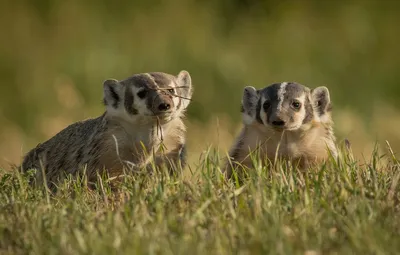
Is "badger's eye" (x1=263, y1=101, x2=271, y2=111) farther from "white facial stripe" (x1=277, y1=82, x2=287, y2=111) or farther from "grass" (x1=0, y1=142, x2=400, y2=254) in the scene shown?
"grass" (x1=0, y1=142, x2=400, y2=254)

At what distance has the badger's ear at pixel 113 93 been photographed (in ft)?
22.4

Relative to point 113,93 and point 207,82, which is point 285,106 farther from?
point 207,82

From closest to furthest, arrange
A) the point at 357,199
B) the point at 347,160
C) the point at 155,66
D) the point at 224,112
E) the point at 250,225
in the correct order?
the point at 250,225, the point at 357,199, the point at 347,160, the point at 224,112, the point at 155,66

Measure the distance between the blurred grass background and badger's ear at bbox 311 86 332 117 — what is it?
3990 millimetres

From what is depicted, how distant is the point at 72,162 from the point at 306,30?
311 inches

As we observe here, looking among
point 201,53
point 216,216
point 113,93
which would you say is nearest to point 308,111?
point 113,93

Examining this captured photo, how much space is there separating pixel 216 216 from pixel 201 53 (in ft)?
29.4

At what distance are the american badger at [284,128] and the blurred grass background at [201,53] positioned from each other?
4.22 meters

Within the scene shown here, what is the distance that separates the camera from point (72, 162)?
6926mm

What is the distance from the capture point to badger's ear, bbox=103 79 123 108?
682 cm

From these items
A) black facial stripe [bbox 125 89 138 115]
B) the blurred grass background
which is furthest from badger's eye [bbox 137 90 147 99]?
the blurred grass background

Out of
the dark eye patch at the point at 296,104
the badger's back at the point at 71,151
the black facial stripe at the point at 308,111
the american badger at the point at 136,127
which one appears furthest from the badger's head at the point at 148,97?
the black facial stripe at the point at 308,111

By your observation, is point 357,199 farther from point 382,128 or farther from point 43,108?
point 43,108

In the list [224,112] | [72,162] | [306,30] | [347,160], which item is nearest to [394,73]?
[306,30]
